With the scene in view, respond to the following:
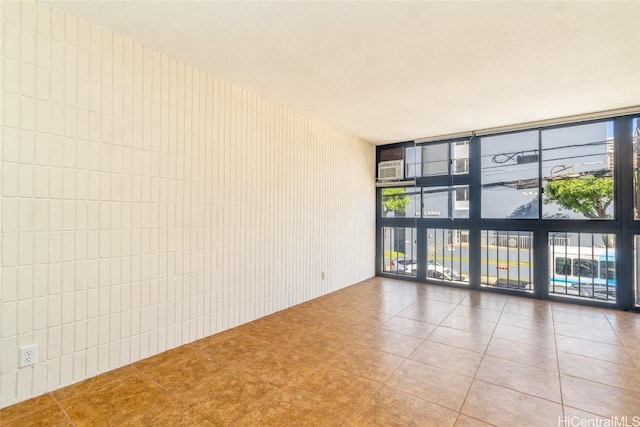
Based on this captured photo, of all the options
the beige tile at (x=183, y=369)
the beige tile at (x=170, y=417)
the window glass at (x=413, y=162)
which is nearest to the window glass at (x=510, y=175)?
the window glass at (x=413, y=162)

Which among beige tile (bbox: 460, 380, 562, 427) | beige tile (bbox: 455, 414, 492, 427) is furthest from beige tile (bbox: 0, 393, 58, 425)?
beige tile (bbox: 460, 380, 562, 427)

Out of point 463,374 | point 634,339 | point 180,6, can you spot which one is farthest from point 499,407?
point 180,6

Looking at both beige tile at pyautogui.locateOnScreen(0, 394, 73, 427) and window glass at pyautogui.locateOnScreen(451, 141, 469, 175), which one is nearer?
beige tile at pyautogui.locateOnScreen(0, 394, 73, 427)

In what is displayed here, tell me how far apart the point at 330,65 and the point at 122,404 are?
288 centimetres

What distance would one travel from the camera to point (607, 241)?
12.6ft

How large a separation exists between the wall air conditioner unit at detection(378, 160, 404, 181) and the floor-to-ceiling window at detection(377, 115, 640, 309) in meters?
0.08

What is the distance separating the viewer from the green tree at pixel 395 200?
531 centimetres

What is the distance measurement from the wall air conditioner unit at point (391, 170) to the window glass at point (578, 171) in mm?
1996

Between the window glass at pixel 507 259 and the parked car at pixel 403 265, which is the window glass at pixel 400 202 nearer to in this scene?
the parked car at pixel 403 265

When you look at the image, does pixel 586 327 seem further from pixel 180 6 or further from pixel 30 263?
pixel 30 263

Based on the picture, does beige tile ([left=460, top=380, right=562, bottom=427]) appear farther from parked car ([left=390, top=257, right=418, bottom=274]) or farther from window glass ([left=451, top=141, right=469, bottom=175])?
window glass ([left=451, top=141, right=469, bottom=175])

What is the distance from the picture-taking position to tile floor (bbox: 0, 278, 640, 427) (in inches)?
68.1

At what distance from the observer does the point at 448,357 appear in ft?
8.02

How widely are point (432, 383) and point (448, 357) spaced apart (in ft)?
1.53
